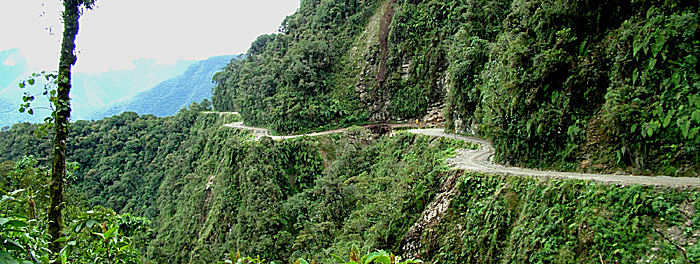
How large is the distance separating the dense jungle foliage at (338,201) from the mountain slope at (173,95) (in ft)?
135

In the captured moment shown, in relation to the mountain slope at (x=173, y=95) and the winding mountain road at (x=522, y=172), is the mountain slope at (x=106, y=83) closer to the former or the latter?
the mountain slope at (x=173, y=95)

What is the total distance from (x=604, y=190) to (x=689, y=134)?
2.24 metres

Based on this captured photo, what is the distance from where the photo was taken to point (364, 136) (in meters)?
30.2

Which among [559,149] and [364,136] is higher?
[559,149]

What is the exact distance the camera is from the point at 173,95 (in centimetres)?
9838

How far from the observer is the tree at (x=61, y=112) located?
3.60 meters

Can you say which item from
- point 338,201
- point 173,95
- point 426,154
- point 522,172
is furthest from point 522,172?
point 173,95

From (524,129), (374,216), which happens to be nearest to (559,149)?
(524,129)

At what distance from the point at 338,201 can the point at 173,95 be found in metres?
94.1

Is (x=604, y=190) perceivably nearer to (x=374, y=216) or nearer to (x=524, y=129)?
(x=524, y=129)

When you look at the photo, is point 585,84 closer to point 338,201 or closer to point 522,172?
point 522,172

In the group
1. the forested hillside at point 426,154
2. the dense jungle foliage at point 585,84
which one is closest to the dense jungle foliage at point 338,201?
the forested hillside at point 426,154

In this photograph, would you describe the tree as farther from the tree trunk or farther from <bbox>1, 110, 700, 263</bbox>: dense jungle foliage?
<bbox>1, 110, 700, 263</bbox>: dense jungle foliage

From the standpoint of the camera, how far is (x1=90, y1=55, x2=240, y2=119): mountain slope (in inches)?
3590
